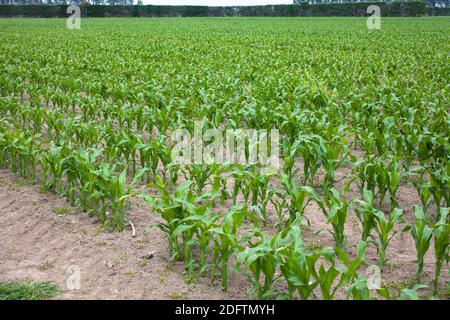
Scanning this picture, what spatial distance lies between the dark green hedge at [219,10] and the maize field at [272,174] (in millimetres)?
45965

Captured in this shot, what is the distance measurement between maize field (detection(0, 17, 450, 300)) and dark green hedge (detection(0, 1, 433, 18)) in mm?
45965

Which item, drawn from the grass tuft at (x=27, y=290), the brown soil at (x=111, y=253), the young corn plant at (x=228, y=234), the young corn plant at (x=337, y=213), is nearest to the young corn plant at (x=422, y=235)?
the brown soil at (x=111, y=253)

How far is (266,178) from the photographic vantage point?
13.4 ft

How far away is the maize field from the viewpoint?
322cm

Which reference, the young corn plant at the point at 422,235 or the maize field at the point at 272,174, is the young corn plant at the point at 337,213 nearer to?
the maize field at the point at 272,174

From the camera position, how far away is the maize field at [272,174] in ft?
10.6

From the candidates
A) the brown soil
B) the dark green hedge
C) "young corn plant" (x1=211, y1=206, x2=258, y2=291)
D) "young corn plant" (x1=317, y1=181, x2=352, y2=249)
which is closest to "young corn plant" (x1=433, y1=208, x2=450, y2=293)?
the brown soil

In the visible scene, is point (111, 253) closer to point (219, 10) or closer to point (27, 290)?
point (27, 290)

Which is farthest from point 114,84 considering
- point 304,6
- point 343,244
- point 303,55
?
point 304,6

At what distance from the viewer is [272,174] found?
4121 millimetres

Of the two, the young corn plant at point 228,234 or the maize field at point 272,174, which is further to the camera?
the maize field at point 272,174

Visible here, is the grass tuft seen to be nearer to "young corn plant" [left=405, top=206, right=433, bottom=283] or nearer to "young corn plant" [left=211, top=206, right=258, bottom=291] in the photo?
"young corn plant" [left=211, top=206, right=258, bottom=291]

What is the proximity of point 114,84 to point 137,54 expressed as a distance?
22.7 ft

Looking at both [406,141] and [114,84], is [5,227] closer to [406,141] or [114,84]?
[406,141]
